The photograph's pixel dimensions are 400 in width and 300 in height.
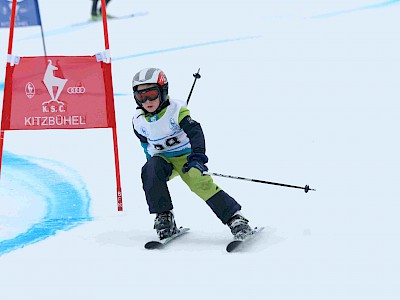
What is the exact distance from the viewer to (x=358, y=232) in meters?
4.38

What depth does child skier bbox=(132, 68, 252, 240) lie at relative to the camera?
4.37 m

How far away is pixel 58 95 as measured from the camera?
17.0 feet

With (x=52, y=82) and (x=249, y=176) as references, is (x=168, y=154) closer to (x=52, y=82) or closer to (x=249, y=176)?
(x=52, y=82)

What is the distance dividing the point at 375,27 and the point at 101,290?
30.5 feet

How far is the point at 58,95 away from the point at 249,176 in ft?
5.83

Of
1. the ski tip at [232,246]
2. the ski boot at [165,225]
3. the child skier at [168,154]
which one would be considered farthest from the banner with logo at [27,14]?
the ski tip at [232,246]

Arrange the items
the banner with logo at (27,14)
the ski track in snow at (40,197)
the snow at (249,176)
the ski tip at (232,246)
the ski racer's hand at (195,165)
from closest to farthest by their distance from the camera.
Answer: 1. the snow at (249,176)
2. the ski tip at (232,246)
3. the ski racer's hand at (195,165)
4. the ski track in snow at (40,197)
5. the banner with logo at (27,14)

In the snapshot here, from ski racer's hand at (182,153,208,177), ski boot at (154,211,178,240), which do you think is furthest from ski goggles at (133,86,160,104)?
ski boot at (154,211,178,240)

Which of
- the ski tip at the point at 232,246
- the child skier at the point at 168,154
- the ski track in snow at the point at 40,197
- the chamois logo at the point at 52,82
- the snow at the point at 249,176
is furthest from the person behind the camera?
the chamois logo at the point at 52,82

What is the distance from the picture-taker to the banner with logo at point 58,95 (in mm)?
5152

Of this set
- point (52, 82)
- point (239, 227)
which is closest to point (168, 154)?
point (239, 227)

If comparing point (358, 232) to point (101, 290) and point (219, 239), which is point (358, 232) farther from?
point (101, 290)

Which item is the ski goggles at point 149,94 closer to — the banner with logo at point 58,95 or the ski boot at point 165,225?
the ski boot at point 165,225

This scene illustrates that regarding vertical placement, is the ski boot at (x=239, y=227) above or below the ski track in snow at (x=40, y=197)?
below
